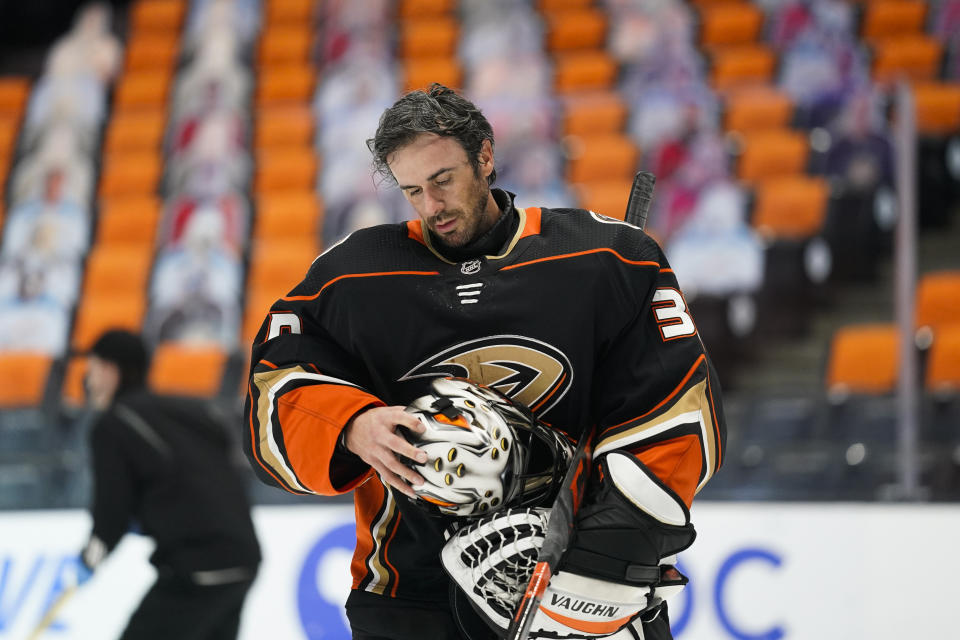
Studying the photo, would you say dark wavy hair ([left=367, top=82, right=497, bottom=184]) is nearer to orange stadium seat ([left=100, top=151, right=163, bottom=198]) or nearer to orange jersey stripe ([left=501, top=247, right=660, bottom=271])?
orange jersey stripe ([left=501, top=247, right=660, bottom=271])

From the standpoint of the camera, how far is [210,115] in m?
7.44

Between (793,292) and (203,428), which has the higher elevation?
(793,292)

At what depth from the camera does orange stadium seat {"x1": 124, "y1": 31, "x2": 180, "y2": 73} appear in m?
9.27

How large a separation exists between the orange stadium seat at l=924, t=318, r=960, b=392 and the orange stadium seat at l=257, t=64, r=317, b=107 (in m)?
4.95

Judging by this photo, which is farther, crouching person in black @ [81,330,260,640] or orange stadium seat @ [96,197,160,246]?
orange stadium seat @ [96,197,160,246]

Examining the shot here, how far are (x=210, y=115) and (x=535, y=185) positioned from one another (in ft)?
9.23

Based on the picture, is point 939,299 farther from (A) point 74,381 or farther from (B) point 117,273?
(B) point 117,273

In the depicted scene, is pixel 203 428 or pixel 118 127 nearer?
pixel 203 428

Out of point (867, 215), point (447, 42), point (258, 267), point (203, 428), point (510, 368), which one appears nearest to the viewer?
point (510, 368)

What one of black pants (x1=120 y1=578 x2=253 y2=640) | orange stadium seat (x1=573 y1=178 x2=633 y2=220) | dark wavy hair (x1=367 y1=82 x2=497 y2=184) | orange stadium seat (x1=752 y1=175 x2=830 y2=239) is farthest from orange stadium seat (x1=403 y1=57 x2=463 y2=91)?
dark wavy hair (x1=367 y1=82 x2=497 y2=184)

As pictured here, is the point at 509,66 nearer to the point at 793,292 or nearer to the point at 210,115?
the point at 210,115

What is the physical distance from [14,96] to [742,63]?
17.0 feet

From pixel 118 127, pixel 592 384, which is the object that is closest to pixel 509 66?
pixel 118 127

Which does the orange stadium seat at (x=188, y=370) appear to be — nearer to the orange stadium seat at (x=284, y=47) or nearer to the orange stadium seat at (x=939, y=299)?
the orange stadium seat at (x=939, y=299)
